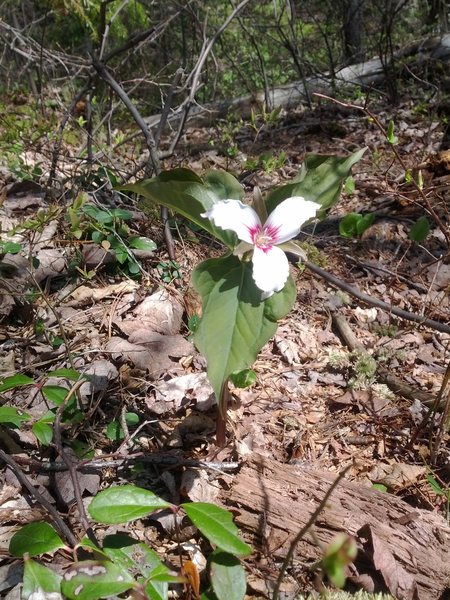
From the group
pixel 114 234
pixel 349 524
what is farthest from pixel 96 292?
pixel 349 524

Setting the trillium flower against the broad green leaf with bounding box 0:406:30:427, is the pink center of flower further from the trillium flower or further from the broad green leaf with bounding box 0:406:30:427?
the broad green leaf with bounding box 0:406:30:427

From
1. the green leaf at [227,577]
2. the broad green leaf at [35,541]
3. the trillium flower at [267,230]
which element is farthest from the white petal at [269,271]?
the broad green leaf at [35,541]

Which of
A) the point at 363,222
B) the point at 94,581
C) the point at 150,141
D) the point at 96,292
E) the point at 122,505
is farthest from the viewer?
the point at 363,222

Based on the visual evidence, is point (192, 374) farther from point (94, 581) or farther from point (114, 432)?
point (94, 581)

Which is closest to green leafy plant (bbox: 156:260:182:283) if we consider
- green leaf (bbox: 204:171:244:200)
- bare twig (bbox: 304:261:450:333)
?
bare twig (bbox: 304:261:450:333)

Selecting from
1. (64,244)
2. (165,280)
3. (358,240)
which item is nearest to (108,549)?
(165,280)

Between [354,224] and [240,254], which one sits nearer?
[240,254]
